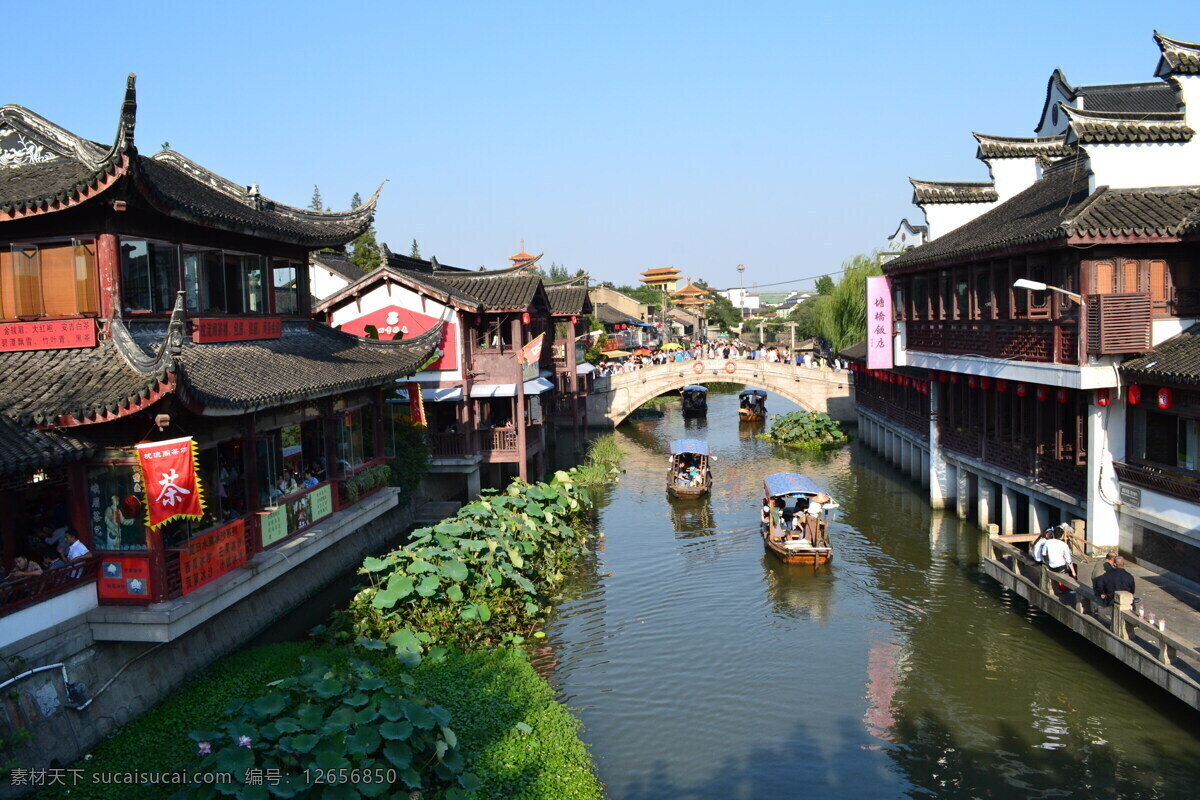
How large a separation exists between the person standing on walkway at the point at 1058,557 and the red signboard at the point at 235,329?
1505 cm

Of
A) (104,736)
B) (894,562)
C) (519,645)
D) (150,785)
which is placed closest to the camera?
(150,785)

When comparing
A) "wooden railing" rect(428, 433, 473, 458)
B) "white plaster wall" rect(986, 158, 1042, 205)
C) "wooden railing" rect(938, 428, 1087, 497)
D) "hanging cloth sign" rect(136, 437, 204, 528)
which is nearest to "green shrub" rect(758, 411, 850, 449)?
"wooden railing" rect(938, 428, 1087, 497)

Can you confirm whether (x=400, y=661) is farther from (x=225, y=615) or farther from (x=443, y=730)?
(x=443, y=730)

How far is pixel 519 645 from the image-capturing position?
17.3 meters

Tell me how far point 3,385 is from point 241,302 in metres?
5.34

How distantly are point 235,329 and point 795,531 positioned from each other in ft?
44.9

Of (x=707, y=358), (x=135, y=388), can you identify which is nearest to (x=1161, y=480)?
(x=135, y=388)

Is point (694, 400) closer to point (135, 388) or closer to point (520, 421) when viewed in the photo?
point (520, 421)

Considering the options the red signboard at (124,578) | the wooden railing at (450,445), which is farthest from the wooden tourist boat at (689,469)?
the red signboard at (124,578)

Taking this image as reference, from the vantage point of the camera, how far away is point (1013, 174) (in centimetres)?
2906

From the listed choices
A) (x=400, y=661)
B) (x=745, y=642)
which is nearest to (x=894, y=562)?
(x=745, y=642)

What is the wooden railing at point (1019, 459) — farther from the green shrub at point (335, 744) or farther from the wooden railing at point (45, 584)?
the wooden railing at point (45, 584)

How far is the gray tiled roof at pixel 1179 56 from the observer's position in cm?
1820

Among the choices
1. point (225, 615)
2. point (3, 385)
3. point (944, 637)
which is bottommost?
point (944, 637)
